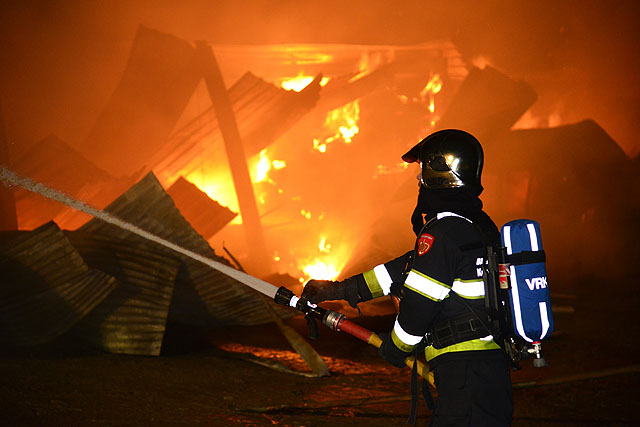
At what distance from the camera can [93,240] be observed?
6.28 meters

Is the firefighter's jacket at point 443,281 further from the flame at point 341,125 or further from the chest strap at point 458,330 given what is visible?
the flame at point 341,125

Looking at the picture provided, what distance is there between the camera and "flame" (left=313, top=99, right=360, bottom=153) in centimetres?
1510

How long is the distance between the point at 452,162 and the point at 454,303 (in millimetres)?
684

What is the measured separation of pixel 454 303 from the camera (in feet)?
7.98

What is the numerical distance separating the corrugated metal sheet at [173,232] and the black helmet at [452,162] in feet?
14.3

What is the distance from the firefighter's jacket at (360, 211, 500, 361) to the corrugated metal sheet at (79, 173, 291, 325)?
4.44 meters

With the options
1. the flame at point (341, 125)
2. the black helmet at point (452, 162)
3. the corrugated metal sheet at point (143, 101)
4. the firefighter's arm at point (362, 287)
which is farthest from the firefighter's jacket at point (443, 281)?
the flame at point (341, 125)

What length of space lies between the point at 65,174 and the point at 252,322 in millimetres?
6648

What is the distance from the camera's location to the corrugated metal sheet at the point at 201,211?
38.1 ft

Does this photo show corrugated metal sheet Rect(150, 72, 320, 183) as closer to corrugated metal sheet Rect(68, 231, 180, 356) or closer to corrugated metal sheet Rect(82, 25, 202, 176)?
corrugated metal sheet Rect(82, 25, 202, 176)

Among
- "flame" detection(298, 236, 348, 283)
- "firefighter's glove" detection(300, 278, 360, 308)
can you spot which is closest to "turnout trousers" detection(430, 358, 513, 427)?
"firefighter's glove" detection(300, 278, 360, 308)

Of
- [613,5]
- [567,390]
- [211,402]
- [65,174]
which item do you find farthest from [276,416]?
[613,5]

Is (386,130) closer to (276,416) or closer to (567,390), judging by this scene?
(567,390)

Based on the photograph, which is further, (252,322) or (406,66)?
(406,66)
